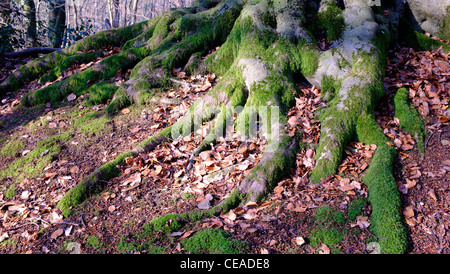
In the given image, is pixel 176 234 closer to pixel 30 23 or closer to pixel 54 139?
pixel 54 139

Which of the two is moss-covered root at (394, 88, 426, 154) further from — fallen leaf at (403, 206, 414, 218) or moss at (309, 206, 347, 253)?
moss at (309, 206, 347, 253)

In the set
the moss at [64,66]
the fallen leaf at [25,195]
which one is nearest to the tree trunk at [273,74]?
the moss at [64,66]

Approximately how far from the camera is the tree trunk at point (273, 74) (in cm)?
361

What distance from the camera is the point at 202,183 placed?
12.7ft

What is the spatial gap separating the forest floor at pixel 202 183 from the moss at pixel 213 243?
55 millimetres

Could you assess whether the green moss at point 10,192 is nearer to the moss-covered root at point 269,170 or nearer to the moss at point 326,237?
the moss-covered root at point 269,170

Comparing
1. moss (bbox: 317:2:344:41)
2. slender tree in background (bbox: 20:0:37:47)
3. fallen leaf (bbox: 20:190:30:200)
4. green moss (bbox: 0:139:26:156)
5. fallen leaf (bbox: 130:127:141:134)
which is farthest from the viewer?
slender tree in background (bbox: 20:0:37:47)

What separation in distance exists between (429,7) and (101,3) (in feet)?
102

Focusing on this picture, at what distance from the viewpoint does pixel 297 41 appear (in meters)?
5.17

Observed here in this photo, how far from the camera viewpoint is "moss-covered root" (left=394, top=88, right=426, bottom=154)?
12.8ft

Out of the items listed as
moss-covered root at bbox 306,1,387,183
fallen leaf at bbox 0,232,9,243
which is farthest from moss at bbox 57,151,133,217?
moss-covered root at bbox 306,1,387,183

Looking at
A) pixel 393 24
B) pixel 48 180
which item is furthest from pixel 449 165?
pixel 48 180

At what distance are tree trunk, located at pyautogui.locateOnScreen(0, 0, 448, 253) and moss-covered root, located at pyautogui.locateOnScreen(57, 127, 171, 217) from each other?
0.01m

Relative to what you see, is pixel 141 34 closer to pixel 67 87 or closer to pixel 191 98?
pixel 67 87
